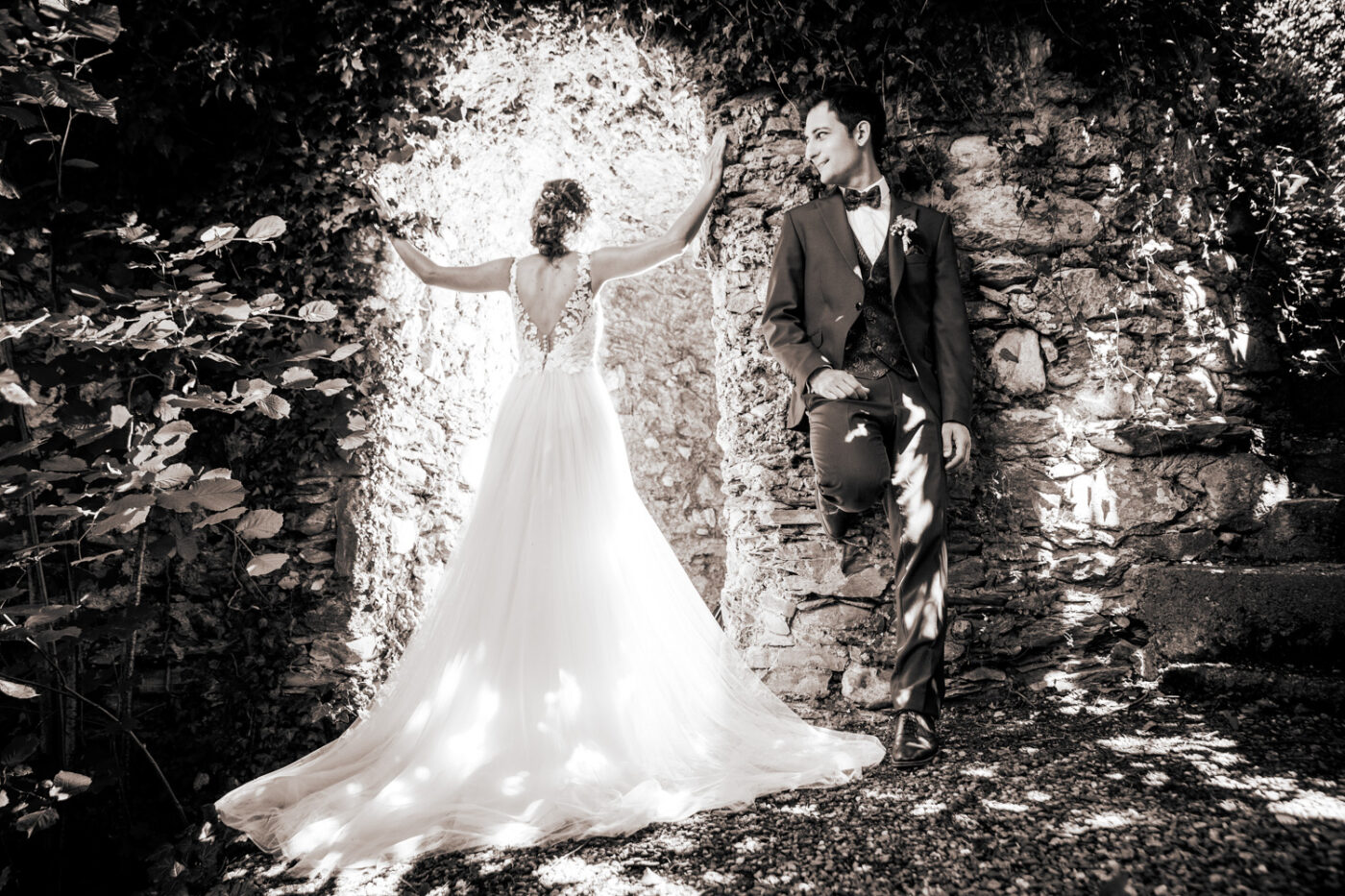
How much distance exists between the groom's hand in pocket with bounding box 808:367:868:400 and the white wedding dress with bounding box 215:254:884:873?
0.94 m

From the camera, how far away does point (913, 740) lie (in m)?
2.66

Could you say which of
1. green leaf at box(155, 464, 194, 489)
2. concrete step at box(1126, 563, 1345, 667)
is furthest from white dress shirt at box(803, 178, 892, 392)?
Result: green leaf at box(155, 464, 194, 489)

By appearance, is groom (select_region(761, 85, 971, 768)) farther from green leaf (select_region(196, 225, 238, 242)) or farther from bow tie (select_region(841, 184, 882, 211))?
green leaf (select_region(196, 225, 238, 242))

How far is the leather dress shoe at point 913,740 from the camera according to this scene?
2627 mm

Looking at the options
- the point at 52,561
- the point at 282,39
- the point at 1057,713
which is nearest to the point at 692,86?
the point at 282,39

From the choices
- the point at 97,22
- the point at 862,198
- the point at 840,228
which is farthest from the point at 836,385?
the point at 97,22

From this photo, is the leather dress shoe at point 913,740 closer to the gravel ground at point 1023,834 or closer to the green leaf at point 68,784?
the gravel ground at point 1023,834

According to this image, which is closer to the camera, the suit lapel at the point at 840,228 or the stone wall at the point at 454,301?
the suit lapel at the point at 840,228

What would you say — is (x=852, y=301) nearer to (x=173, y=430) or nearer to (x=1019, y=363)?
(x=1019, y=363)

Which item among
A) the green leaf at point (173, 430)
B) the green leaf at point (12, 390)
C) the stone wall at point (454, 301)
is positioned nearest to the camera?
the green leaf at point (12, 390)

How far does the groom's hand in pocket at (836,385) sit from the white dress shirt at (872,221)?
0.61 meters

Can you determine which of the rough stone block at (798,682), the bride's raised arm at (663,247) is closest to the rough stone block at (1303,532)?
the rough stone block at (798,682)

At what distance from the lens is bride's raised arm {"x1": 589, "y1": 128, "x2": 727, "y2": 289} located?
345 centimetres

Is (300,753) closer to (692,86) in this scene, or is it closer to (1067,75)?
(692,86)
